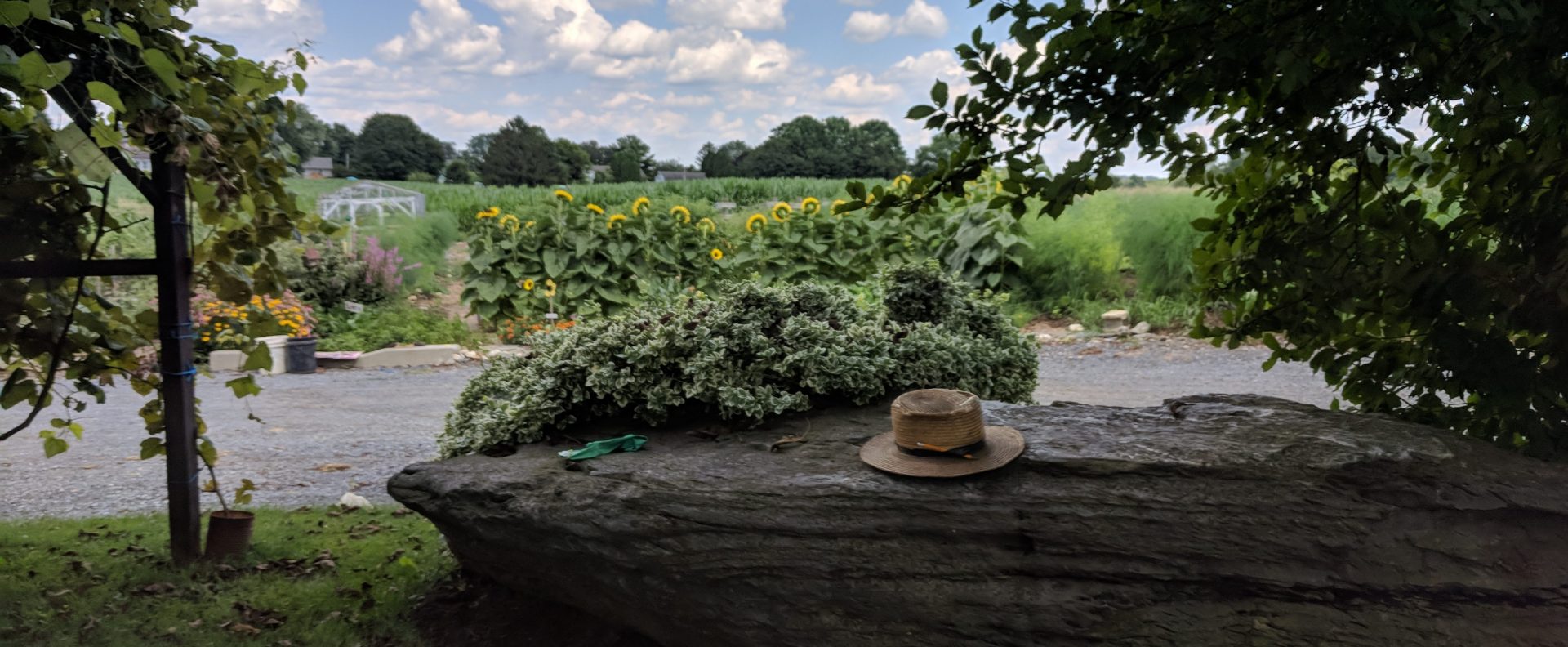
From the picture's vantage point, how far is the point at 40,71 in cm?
220

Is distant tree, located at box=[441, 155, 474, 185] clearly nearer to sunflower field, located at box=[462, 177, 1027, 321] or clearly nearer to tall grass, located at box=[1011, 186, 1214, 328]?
sunflower field, located at box=[462, 177, 1027, 321]

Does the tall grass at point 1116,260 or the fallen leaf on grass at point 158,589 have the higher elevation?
the tall grass at point 1116,260

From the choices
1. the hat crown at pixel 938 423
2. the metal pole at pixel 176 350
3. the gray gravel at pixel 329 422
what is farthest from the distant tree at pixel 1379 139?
the gray gravel at pixel 329 422

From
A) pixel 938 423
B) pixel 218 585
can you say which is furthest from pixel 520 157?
pixel 938 423

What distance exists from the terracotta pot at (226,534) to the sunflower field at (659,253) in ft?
18.7

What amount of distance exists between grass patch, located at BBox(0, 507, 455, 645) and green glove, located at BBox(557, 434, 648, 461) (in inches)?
31.1

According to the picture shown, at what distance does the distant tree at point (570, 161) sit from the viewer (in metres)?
16.3

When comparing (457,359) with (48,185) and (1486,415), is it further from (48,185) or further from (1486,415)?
(1486,415)

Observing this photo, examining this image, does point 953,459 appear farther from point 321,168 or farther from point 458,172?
point 458,172

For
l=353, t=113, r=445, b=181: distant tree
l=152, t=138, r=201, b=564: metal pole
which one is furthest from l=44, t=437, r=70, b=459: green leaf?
l=353, t=113, r=445, b=181: distant tree

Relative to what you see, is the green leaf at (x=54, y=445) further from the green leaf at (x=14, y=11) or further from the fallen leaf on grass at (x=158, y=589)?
the green leaf at (x=14, y=11)

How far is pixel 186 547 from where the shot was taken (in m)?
3.47

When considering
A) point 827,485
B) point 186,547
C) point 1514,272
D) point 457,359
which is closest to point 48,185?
point 186,547

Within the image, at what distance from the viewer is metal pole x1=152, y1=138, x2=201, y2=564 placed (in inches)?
129
